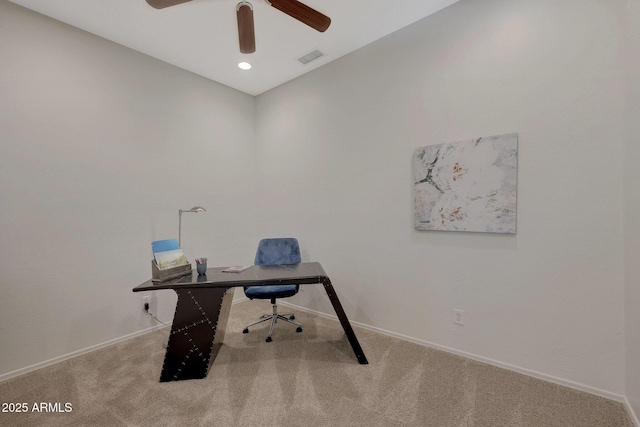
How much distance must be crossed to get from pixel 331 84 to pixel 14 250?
133 inches

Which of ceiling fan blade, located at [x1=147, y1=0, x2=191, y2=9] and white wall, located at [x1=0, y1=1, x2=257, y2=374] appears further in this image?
white wall, located at [x1=0, y1=1, x2=257, y2=374]

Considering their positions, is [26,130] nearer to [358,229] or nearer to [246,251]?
[246,251]

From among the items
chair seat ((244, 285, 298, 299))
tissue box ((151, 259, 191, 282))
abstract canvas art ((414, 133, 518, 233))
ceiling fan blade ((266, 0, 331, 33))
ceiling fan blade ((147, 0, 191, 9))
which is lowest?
chair seat ((244, 285, 298, 299))

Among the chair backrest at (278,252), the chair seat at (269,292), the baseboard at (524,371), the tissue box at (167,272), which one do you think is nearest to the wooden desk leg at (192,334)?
the tissue box at (167,272)

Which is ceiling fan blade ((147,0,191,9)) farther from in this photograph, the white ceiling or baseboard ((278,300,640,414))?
baseboard ((278,300,640,414))

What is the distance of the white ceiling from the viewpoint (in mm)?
2275

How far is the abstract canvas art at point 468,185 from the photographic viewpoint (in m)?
2.10

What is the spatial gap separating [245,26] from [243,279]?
2.01m

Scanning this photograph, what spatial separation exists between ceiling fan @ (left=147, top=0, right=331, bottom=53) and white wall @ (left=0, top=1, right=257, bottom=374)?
1.29 meters

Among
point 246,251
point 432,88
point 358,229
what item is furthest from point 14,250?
point 432,88

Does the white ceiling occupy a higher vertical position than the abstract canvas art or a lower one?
higher

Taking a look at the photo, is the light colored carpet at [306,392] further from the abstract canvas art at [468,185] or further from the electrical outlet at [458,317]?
the abstract canvas art at [468,185]

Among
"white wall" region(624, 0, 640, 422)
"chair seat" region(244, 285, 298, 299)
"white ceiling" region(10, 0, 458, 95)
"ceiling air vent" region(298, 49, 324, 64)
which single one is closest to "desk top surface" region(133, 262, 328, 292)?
"chair seat" region(244, 285, 298, 299)

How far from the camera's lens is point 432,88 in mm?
2477
